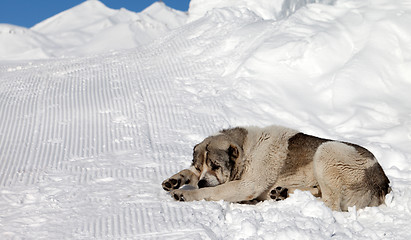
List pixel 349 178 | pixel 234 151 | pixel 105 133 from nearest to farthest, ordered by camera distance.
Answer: pixel 349 178, pixel 234 151, pixel 105 133

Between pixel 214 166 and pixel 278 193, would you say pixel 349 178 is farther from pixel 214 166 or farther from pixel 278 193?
pixel 214 166

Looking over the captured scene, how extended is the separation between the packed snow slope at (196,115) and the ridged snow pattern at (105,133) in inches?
1.0

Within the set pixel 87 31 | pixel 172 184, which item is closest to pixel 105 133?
pixel 172 184

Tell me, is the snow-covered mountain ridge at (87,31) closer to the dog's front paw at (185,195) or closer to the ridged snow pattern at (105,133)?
the ridged snow pattern at (105,133)

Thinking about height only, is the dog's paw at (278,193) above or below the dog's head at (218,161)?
below

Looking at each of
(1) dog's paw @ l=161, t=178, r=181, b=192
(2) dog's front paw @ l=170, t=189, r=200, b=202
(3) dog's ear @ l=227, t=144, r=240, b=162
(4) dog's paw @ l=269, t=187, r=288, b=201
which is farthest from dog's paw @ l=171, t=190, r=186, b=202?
(4) dog's paw @ l=269, t=187, r=288, b=201

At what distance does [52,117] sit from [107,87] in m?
1.94

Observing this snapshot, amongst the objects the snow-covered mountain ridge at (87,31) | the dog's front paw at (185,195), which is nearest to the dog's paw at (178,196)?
the dog's front paw at (185,195)

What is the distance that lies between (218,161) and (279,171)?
68cm

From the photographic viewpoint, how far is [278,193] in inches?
195

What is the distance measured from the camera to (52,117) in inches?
351

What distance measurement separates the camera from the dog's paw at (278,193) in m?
4.96

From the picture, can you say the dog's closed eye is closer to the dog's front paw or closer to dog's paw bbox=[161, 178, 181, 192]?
the dog's front paw

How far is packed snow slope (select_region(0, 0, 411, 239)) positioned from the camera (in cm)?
444
